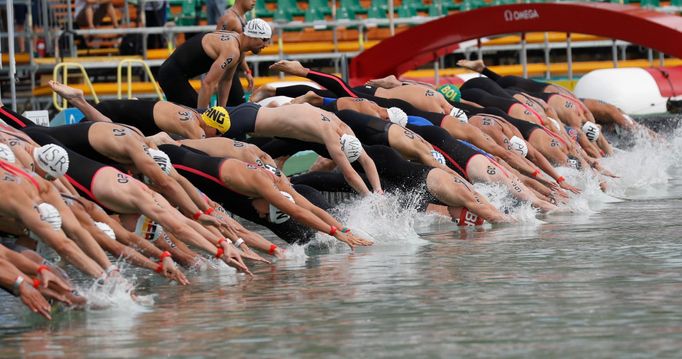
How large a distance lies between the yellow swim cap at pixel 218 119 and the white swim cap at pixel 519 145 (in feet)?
11.7

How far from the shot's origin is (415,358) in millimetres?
6375

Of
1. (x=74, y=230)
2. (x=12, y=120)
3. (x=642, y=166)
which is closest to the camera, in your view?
(x=74, y=230)

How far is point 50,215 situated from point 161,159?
1.98 metres

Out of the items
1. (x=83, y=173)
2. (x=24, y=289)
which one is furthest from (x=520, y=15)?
(x=24, y=289)

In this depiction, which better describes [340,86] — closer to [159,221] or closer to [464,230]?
[464,230]

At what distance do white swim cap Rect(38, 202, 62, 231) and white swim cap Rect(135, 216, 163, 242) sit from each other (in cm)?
135

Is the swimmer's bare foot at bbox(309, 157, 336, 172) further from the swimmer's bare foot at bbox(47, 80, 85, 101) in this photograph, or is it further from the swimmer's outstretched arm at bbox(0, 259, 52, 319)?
the swimmer's outstretched arm at bbox(0, 259, 52, 319)

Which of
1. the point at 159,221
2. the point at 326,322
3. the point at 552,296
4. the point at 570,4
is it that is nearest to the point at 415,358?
the point at 326,322

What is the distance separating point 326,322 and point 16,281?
1.61m

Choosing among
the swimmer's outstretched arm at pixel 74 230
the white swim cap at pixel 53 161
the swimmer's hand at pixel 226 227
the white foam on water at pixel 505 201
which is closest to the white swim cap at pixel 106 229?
the white swim cap at pixel 53 161

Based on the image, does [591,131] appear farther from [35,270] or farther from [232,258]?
[35,270]

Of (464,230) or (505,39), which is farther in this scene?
(505,39)

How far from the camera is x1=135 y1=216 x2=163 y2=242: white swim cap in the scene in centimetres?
931

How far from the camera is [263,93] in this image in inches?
589
